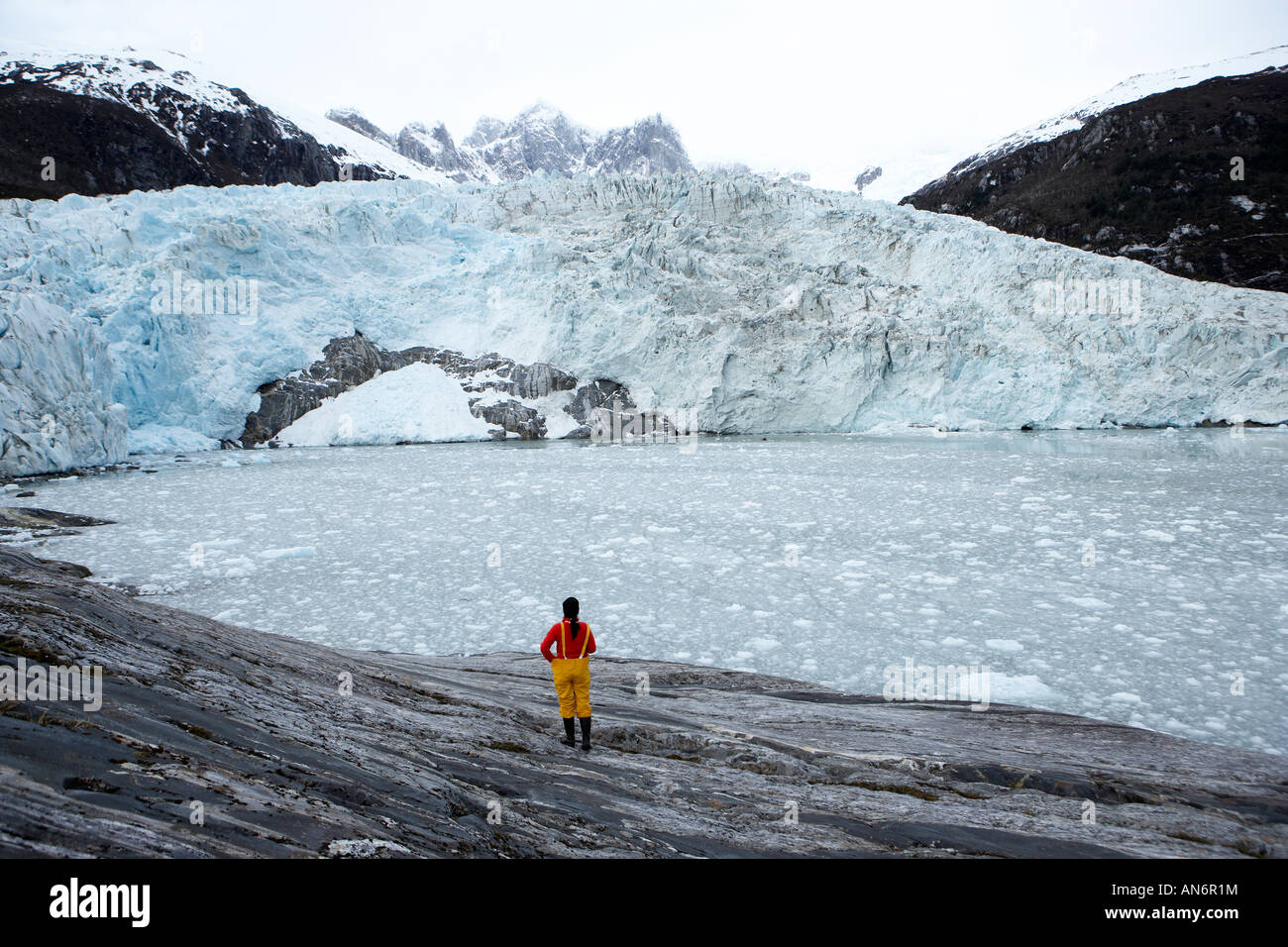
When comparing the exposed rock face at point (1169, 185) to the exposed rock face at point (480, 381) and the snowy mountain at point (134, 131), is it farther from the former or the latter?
the snowy mountain at point (134, 131)

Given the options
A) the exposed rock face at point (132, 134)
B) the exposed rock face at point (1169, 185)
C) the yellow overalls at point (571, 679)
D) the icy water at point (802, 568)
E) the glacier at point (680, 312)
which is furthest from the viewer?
the exposed rock face at point (132, 134)

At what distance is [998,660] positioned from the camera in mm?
4609

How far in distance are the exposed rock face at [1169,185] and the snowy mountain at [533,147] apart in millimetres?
64356

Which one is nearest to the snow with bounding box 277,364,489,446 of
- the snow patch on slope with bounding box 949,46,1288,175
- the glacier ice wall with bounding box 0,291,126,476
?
the glacier ice wall with bounding box 0,291,126,476

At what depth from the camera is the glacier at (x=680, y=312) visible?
64.7ft

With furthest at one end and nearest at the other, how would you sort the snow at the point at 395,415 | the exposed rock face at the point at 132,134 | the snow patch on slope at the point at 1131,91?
the snow patch on slope at the point at 1131,91
the exposed rock face at the point at 132,134
the snow at the point at 395,415

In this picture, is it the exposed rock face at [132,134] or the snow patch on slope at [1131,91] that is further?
the snow patch on slope at [1131,91]

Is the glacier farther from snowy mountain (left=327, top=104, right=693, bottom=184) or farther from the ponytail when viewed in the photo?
snowy mountain (left=327, top=104, right=693, bottom=184)

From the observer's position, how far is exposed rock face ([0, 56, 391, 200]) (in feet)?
136

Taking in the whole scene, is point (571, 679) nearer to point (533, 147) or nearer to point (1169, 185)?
point (1169, 185)

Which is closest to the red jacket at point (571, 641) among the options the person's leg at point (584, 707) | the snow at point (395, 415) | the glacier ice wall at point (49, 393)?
the person's leg at point (584, 707)
